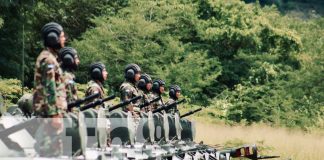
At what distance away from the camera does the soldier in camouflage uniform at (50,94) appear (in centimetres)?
988

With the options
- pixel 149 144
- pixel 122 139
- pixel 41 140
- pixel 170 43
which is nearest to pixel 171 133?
pixel 149 144

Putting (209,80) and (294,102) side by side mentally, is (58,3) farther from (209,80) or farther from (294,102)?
(294,102)

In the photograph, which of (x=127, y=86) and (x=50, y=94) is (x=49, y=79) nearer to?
(x=50, y=94)

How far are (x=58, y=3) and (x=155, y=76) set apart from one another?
16.6 feet

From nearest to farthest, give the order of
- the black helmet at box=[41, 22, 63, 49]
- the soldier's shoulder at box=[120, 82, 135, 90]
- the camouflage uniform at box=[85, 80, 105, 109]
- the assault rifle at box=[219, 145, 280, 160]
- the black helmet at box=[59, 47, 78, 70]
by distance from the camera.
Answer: the black helmet at box=[41, 22, 63, 49]
the black helmet at box=[59, 47, 78, 70]
the camouflage uniform at box=[85, 80, 105, 109]
the soldier's shoulder at box=[120, 82, 135, 90]
the assault rifle at box=[219, 145, 280, 160]

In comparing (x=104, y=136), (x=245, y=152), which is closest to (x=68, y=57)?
(x=104, y=136)

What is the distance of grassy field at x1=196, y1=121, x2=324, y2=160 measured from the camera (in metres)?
26.4

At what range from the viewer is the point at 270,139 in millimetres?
29547

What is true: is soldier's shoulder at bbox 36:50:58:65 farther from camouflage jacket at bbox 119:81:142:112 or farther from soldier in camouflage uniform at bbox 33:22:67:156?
camouflage jacket at bbox 119:81:142:112

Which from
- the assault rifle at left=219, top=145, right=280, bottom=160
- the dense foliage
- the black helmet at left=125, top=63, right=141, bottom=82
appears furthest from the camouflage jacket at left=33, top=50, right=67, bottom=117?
the dense foliage

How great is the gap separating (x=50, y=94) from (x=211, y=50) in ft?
103

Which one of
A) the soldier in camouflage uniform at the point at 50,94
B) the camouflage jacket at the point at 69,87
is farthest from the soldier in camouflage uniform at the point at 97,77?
the soldier in camouflage uniform at the point at 50,94

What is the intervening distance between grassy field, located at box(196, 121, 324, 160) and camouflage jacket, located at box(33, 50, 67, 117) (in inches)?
582

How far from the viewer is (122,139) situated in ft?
45.6
